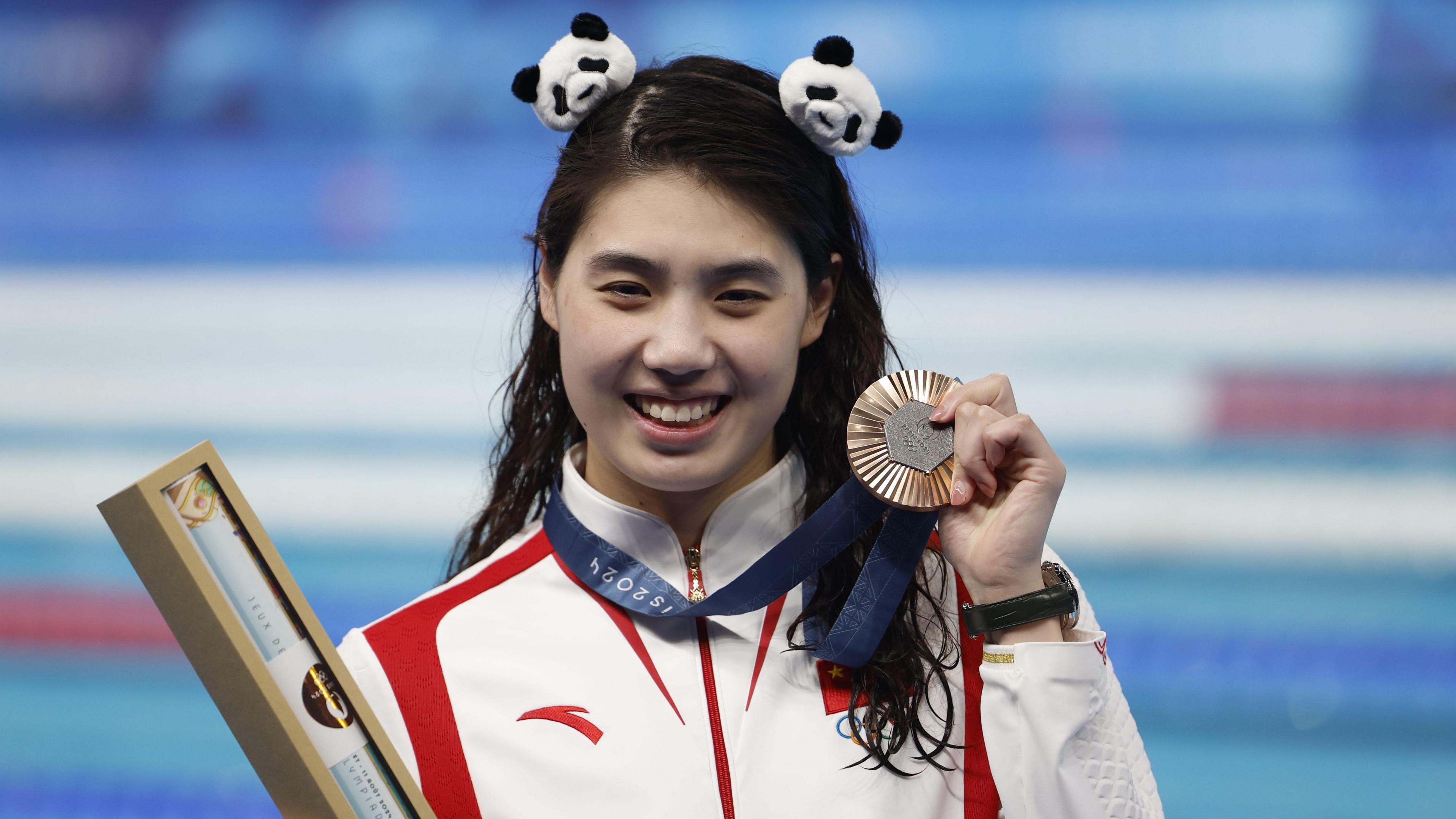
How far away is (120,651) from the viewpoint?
4.13m

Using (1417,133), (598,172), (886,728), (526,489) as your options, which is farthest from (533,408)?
(1417,133)

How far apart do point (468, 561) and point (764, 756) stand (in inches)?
25.8

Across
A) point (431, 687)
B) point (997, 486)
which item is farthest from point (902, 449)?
point (431, 687)

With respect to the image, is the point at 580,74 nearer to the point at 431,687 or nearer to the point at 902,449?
the point at 902,449

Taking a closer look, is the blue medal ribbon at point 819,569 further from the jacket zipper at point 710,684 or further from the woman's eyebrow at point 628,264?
the woman's eyebrow at point 628,264

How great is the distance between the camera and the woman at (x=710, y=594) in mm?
1374

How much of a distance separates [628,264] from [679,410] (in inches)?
7.5

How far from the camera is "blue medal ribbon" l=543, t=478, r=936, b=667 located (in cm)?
148

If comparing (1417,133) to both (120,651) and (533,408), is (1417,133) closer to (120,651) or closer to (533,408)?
(533,408)

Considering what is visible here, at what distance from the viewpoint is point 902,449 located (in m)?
1.40

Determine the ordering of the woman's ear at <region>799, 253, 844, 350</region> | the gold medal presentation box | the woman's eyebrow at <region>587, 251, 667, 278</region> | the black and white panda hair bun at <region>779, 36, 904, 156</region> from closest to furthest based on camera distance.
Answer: the gold medal presentation box < the woman's eyebrow at <region>587, 251, 667, 278</region> < the black and white panda hair bun at <region>779, 36, 904, 156</region> < the woman's ear at <region>799, 253, 844, 350</region>

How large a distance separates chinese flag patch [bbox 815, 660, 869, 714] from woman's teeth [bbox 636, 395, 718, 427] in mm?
358

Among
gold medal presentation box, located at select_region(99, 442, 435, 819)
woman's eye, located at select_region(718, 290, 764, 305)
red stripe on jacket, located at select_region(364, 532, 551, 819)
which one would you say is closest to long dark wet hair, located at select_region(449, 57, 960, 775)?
woman's eye, located at select_region(718, 290, 764, 305)

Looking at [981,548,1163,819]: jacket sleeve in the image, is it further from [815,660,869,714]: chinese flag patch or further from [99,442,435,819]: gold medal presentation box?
[99,442,435,819]: gold medal presentation box
